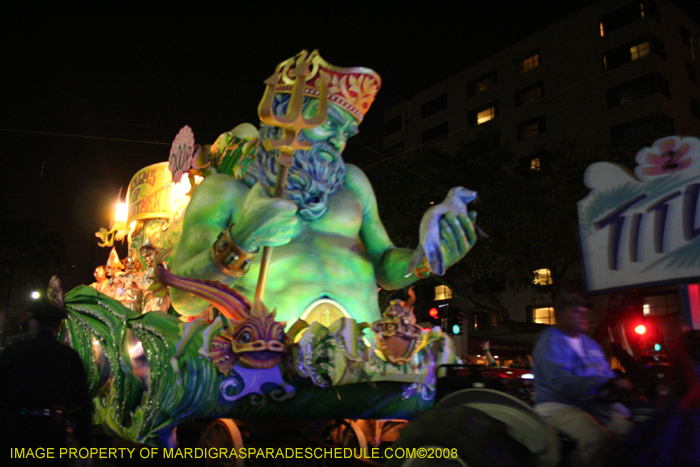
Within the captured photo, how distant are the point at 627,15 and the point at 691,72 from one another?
12.4ft

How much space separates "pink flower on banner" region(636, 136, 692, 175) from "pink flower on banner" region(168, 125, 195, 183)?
463 cm

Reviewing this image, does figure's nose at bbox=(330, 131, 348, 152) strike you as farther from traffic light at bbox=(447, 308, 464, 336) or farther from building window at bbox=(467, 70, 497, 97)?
building window at bbox=(467, 70, 497, 97)

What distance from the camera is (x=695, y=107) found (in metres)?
24.4

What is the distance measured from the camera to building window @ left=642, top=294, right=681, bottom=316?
20.5 metres

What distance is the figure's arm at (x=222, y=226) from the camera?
3.26 metres

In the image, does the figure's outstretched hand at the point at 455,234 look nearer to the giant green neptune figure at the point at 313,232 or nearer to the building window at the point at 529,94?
the giant green neptune figure at the point at 313,232

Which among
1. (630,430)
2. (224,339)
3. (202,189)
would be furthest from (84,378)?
(630,430)

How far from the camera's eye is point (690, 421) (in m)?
2.39

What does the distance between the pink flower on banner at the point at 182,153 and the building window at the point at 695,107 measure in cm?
2472

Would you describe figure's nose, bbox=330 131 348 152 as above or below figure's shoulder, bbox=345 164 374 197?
above

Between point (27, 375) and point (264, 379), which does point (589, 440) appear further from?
point (27, 375)

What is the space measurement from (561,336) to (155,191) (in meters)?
4.34

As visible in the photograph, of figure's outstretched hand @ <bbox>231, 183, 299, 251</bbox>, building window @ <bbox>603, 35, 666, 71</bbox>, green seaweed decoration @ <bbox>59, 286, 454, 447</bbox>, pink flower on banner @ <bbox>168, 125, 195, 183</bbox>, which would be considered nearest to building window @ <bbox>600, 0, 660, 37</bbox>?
building window @ <bbox>603, 35, 666, 71</bbox>

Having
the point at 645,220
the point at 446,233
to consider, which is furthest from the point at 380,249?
the point at 645,220
